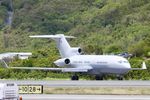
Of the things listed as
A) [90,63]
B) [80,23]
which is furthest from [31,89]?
[80,23]

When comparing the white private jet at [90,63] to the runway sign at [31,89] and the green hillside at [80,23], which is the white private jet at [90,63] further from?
the green hillside at [80,23]

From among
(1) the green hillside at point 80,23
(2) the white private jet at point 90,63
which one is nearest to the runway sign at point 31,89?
(2) the white private jet at point 90,63

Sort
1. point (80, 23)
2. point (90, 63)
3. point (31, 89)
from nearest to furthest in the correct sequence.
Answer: point (31, 89), point (90, 63), point (80, 23)

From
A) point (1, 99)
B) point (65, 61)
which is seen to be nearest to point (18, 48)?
point (65, 61)

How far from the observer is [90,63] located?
2726 inches

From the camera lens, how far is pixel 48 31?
123 meters

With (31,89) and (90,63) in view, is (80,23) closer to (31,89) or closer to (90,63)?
(90,63)

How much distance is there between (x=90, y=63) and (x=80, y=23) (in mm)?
56259

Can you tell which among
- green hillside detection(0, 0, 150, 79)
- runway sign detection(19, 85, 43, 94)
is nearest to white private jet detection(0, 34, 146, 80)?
runway sign detection(19, 85, 43, 94)

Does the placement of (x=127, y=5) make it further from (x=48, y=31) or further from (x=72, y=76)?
(x=72, y=76)

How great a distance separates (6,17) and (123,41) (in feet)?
136

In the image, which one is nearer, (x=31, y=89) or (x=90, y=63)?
(x=31, y=89)

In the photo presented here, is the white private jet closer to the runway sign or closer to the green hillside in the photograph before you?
the runway sign

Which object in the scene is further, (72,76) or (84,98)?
(72,76)
